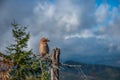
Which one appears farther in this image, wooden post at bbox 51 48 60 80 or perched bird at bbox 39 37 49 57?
perched bird at bbox 39 37 49 57

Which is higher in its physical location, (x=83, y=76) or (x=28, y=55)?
(x=28, y=55)

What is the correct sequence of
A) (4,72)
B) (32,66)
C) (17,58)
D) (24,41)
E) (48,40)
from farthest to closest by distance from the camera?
(24,41), (17,58), (32,66), (48,40), (4,72)

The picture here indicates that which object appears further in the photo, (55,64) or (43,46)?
(43,46)

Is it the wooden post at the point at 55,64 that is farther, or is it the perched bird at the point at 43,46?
the perched bird at the point at 43,46

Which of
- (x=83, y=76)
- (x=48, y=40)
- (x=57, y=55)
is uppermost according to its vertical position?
(x=48, y=40)

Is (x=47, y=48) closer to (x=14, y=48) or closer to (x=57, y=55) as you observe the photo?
(x=57, y=55)

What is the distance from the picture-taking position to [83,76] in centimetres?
1748

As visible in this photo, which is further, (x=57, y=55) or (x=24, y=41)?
(x=24, y=41)

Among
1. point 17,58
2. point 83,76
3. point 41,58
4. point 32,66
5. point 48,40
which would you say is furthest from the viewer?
point 17,58

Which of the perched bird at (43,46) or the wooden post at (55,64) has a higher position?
the perched bird at (43,46)

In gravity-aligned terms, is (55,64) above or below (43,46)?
below

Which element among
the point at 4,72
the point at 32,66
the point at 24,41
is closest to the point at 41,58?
the point at 4,72

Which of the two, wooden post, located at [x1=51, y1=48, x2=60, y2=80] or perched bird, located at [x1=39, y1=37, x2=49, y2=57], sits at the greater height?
perched bird, located at [x1=39, y1=37, x2=49, y2=57]

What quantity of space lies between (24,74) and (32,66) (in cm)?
172
